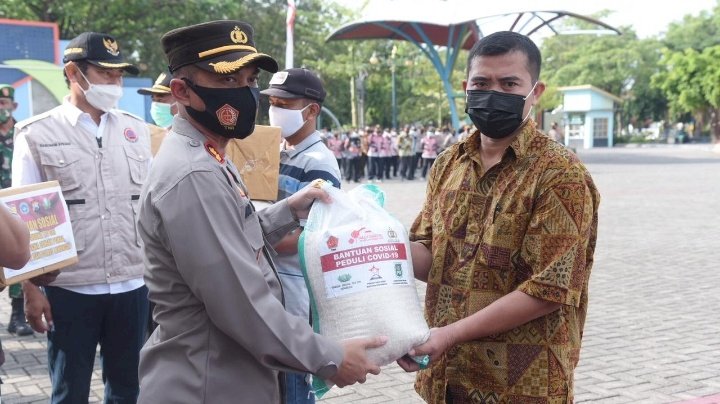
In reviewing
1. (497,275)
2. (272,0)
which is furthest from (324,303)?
(272,0)

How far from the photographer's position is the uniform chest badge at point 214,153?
1.98 m

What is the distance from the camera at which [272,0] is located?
1390 inches

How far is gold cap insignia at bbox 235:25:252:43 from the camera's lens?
78.7 inches

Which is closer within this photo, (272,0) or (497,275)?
(497,275)

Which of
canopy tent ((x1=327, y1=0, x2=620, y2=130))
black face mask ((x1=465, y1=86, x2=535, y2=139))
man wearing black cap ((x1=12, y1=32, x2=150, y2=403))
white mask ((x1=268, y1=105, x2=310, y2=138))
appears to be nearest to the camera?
black face mask ((x1=465, y1=86, x2=535, y2=139))

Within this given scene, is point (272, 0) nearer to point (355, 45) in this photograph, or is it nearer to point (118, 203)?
point (355, 45)

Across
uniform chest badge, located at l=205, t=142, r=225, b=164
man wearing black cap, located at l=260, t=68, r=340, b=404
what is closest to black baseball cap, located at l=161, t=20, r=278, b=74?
uniform chest badge, located at l=205, t=142, r=225, b=164

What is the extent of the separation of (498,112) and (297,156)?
1.27m

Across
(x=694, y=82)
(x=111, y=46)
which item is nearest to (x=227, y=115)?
(x=111, y=46)

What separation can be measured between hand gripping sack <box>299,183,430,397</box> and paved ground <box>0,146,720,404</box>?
96.5 inches

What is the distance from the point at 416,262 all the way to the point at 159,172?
2.98ft

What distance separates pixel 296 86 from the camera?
329 centimetres

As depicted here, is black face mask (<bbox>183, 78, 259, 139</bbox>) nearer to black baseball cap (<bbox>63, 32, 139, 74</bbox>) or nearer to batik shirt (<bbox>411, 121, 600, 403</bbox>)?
batik shirt (<bbox>411, 121, 600, 403</bbox>)

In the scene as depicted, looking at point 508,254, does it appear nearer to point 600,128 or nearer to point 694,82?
point 600,128
